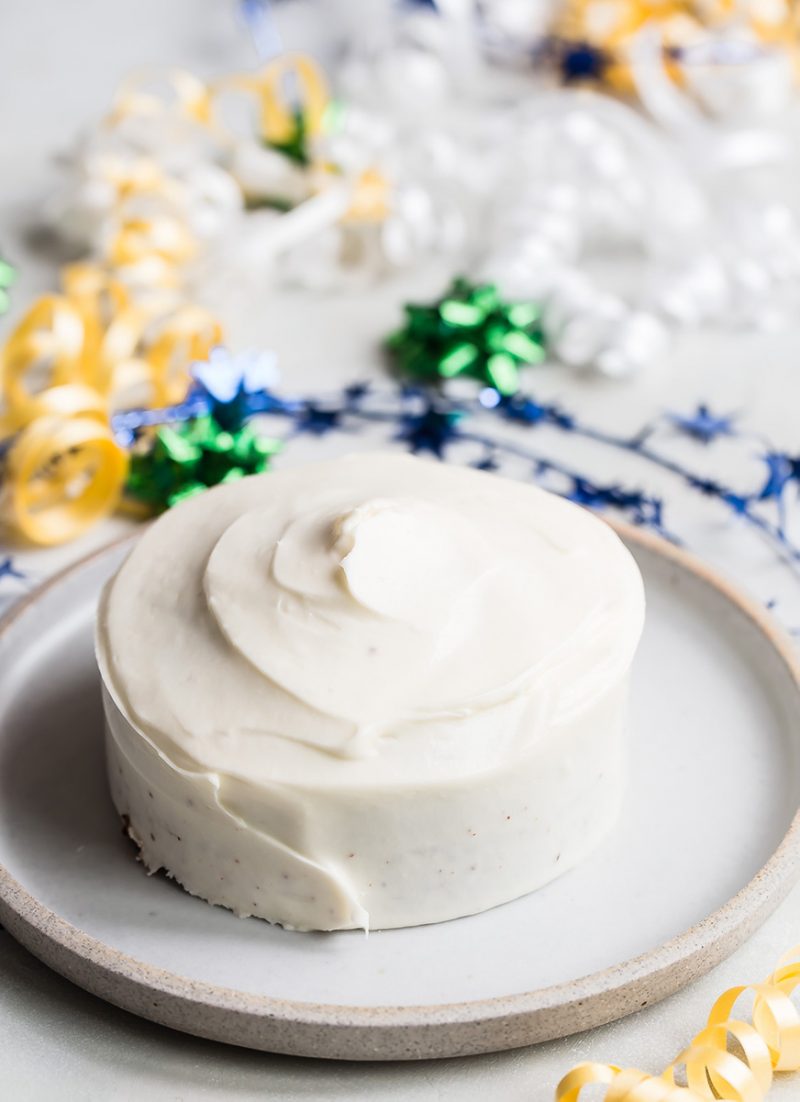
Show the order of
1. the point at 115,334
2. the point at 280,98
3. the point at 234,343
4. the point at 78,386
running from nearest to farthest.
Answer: the point at 78,386 → the point at 115,334 → the point at 234,343 → the point at 280,98

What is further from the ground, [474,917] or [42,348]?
[42,348]

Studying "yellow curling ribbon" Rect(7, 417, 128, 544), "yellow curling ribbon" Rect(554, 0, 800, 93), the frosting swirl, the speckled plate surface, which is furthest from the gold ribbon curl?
"yellow curling ribbon" Rect(554, 0, 800, 93)

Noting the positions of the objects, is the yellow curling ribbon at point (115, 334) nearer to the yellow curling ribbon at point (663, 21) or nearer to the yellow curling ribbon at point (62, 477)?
the yellow curling ribbon at point (62, 477)

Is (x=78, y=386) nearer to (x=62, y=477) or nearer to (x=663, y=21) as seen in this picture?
(x=62, y=477)

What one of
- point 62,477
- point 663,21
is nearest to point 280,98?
point 663,21

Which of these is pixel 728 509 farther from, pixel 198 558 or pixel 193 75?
pixel 193 75

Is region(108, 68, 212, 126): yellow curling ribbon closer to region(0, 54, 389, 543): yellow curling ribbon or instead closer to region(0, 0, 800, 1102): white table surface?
region(0, 54, 389, 543): yellow curling ribbon

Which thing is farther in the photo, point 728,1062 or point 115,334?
point 115,334

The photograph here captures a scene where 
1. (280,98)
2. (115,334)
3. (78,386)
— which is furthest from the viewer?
(280,98)
